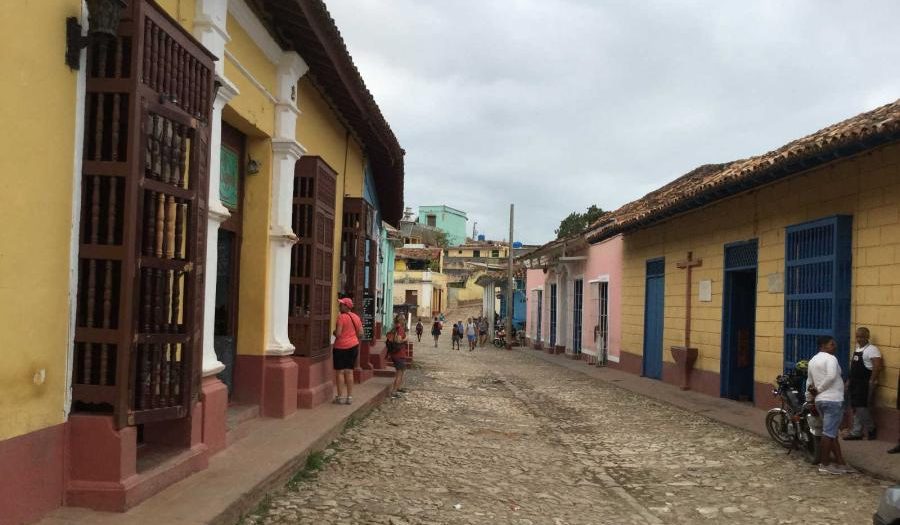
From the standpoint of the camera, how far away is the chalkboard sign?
12336mm

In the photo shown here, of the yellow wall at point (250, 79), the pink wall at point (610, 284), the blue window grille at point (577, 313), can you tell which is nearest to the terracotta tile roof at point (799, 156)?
the pink wall at point (610, 284)

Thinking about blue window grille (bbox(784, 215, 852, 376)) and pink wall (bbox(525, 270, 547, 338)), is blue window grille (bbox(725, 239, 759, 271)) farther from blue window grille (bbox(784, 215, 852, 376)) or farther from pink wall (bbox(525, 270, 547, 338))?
pink wall (bbox(525, 270, 547, 338))

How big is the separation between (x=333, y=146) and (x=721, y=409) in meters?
6.41

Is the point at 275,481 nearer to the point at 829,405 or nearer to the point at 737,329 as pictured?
the point at 829,405

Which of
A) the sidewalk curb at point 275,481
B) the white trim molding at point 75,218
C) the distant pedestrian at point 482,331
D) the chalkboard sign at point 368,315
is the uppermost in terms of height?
the white trim molding at point 75,218

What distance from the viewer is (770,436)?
828 centimetres

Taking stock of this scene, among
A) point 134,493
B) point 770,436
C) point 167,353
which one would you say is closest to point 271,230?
point 167,353

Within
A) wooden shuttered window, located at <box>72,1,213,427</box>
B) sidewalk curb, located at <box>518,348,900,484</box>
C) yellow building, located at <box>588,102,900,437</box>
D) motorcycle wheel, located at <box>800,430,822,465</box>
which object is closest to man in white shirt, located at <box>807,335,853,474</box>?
motorcycle wheel, located at <box>800,430,822,465</box>

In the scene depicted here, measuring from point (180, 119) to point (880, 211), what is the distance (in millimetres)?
7049

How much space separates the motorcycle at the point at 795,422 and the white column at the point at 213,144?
5234 mm

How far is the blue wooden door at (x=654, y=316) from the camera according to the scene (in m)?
15.1

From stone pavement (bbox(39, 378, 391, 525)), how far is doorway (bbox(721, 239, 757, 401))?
6650 millimetres

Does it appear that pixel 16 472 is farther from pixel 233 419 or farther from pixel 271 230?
pixel 271 230

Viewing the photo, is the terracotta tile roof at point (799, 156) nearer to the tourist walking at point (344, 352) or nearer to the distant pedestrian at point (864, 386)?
the distant pedestrian at point (864, 386)
